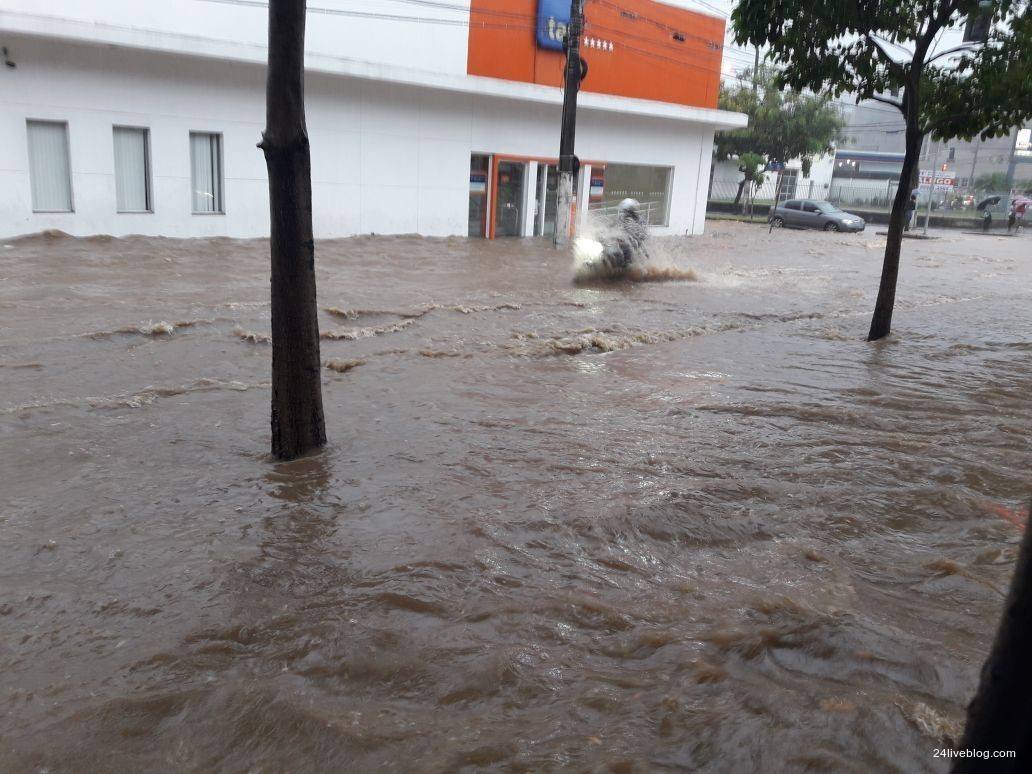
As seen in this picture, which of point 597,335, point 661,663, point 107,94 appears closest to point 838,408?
point 597,335

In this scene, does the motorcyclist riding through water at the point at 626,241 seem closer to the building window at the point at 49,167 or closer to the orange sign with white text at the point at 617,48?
the orange sign with white text at the point at 617,48

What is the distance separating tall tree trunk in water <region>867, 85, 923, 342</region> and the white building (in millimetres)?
12090

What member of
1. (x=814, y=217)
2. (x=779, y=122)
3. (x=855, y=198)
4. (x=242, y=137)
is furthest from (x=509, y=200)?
(x=855, y=198)

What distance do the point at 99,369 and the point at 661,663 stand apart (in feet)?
20.0

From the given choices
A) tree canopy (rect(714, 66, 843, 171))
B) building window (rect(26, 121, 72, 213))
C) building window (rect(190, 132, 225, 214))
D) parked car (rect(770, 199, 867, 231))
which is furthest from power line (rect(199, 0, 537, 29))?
tree canopy (rect(714, 66, 843, 171))

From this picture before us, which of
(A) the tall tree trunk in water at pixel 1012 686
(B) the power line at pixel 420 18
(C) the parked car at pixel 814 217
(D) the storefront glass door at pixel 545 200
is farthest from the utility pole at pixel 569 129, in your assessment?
(A) the tall tree trunk in water at pixel 1012 686

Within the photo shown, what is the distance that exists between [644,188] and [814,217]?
→ 35.9 ft

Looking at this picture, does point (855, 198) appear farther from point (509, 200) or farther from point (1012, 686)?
point (1012, 686)

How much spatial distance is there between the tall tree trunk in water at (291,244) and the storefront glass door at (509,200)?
1778 centimetres

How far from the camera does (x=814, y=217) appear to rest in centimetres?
3447

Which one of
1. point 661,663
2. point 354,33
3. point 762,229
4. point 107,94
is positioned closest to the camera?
point 661,663

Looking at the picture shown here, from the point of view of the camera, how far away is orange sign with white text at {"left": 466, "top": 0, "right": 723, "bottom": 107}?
68.8 ft

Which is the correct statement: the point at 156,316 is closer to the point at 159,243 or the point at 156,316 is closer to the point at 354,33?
the point at 159,243

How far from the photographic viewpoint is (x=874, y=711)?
2.76m
